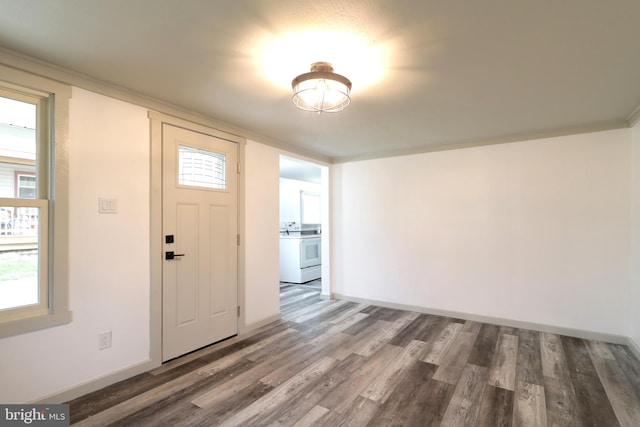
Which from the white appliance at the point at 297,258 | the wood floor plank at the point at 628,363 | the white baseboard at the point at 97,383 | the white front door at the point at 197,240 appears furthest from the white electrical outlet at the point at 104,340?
the wood floor plank at the point at 628,363

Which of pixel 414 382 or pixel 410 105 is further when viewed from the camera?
pixel 410 105

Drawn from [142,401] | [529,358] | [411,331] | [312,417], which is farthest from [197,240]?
[529,358]

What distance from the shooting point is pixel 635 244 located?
3.03 metres

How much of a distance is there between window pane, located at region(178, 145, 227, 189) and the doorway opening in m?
1.22

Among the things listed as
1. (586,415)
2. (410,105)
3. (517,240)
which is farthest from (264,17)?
(517,240)

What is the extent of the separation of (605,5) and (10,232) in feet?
12.0

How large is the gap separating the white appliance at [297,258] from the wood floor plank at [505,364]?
146 inches

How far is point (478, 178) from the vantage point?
13.0 ft

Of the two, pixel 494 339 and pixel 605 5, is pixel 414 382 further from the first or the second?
pixel 605 5

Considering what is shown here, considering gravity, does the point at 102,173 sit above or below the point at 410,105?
below

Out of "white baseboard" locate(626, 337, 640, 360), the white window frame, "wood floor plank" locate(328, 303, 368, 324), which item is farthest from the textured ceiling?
"wood floor plank" locate(328, 303, 368, 324)

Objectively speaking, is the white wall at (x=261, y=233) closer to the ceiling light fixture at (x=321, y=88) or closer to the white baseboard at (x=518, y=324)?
the ceiling light fixture at (x=321, y=88)

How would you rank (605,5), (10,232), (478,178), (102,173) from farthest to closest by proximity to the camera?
(478,178), (102,173), (10,232), (605,5)

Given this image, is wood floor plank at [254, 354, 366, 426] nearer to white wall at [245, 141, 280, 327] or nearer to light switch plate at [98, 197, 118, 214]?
A: white wall at [245, 141, 280, 327]
